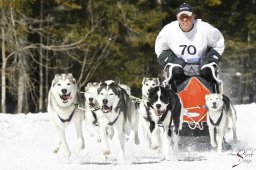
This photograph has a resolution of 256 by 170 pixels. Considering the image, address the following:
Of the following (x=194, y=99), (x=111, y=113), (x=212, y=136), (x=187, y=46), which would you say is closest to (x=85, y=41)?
(x=187, y=46)

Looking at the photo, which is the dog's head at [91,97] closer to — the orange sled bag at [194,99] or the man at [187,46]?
the man at [187,46]

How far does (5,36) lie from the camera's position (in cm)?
2003

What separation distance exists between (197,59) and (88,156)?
211 centimetres

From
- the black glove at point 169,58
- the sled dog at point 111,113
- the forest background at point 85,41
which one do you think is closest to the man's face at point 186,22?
the black glove at point 169,58

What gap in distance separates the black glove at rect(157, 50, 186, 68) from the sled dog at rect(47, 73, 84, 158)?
5.45 feet

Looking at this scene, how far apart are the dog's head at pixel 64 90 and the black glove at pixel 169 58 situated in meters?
1.74

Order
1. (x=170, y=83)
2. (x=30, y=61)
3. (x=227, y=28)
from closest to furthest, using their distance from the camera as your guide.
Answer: (x=170, y=83)
(x=30, y=61)
(x=227, y=28)

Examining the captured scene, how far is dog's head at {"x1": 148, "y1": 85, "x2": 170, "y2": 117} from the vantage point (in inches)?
279

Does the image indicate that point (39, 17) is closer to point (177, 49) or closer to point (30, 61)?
point (30, 61)

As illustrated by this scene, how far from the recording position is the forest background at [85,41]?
2036 cm

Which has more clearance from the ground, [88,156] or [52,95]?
[52,95]

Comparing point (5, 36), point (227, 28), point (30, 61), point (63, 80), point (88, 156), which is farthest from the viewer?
point (227, 28)

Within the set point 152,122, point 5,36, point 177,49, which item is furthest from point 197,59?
point 5,36

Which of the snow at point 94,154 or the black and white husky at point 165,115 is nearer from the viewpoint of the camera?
the snow at point 94,154
